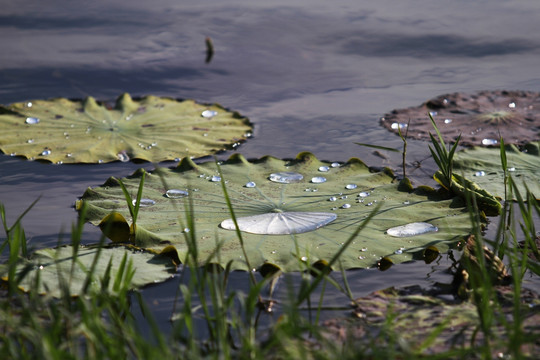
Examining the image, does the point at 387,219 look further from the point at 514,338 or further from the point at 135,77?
the point at 135,77

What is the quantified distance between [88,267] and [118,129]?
4.88 ft

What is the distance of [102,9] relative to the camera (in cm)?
510

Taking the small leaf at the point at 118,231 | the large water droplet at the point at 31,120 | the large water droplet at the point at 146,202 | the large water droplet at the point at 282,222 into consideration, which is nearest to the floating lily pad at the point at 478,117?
the large water droplet at the point at 282,222

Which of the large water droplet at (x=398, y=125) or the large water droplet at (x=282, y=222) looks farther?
the large water droplet at (x=398, y=125)

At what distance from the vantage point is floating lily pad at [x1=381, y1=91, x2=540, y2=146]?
301 cm

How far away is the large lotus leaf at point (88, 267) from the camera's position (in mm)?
1620

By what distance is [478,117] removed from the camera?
3240 millimetres

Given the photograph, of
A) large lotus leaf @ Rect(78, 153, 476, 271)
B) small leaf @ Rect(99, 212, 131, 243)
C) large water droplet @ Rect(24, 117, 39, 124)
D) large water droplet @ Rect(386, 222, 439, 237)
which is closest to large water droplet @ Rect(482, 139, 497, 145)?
large lotus leaf @ Rect(78, 153, 476, 271)

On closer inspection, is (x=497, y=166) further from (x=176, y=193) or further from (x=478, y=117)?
(x=176, y=193)

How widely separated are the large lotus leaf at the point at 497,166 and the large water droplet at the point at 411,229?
42cm

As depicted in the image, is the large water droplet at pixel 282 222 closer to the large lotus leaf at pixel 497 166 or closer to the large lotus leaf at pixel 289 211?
the large lotus leaf at pixel 289 211

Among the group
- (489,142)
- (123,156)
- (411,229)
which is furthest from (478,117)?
(123,156)

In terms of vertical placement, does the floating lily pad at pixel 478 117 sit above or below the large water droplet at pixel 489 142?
above

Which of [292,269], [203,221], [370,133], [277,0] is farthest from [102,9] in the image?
[292,269]
